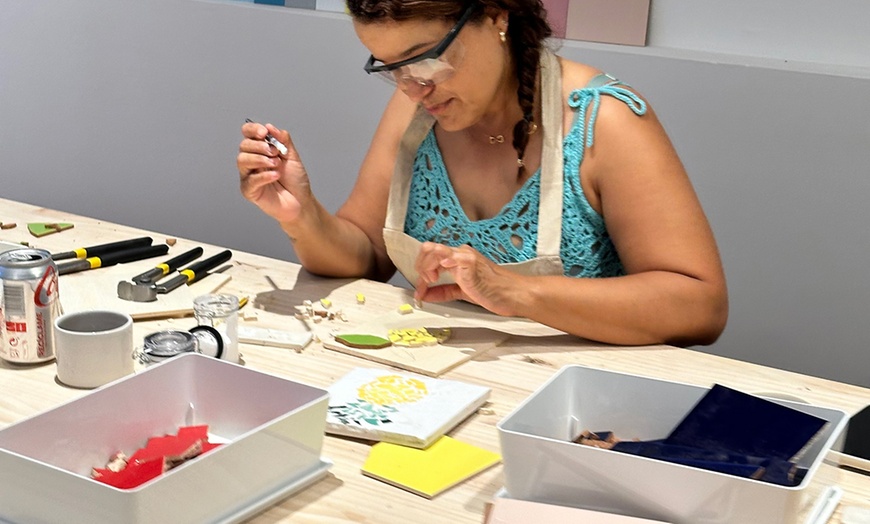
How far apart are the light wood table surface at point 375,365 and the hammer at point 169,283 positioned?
0.04 m

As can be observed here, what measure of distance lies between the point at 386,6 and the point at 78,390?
2.42 feet

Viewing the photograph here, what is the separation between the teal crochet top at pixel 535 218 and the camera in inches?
71.0

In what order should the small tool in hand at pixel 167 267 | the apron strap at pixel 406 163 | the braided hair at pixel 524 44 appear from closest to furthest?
the small tool in hand at pixel 167 267 → the braided hair at pixel 524 44 → the apron strap at pixel 406 163

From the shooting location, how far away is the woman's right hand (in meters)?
1.77

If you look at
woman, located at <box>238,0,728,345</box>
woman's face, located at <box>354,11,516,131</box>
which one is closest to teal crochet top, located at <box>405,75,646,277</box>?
woman, located at <box>238,0,728,345</box>

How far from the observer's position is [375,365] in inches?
57.4

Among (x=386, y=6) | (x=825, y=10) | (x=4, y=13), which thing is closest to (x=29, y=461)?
(x=386, y=6)

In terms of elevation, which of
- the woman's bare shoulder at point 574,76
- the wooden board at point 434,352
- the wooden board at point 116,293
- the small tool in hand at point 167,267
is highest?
the woman's bare shoulder at point 574,76

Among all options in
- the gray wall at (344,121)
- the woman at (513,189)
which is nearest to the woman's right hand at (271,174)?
the woman at (513,189)

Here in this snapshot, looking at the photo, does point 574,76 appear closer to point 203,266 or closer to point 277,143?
point 277,143

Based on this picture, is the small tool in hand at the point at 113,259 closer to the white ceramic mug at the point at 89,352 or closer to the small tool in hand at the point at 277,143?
the small tool in hand at the point at 277,143

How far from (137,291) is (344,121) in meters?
1.57

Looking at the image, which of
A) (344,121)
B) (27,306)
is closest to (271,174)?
(27,306)

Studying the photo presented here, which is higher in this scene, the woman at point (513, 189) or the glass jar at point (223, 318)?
the woman at point (513, 189)
